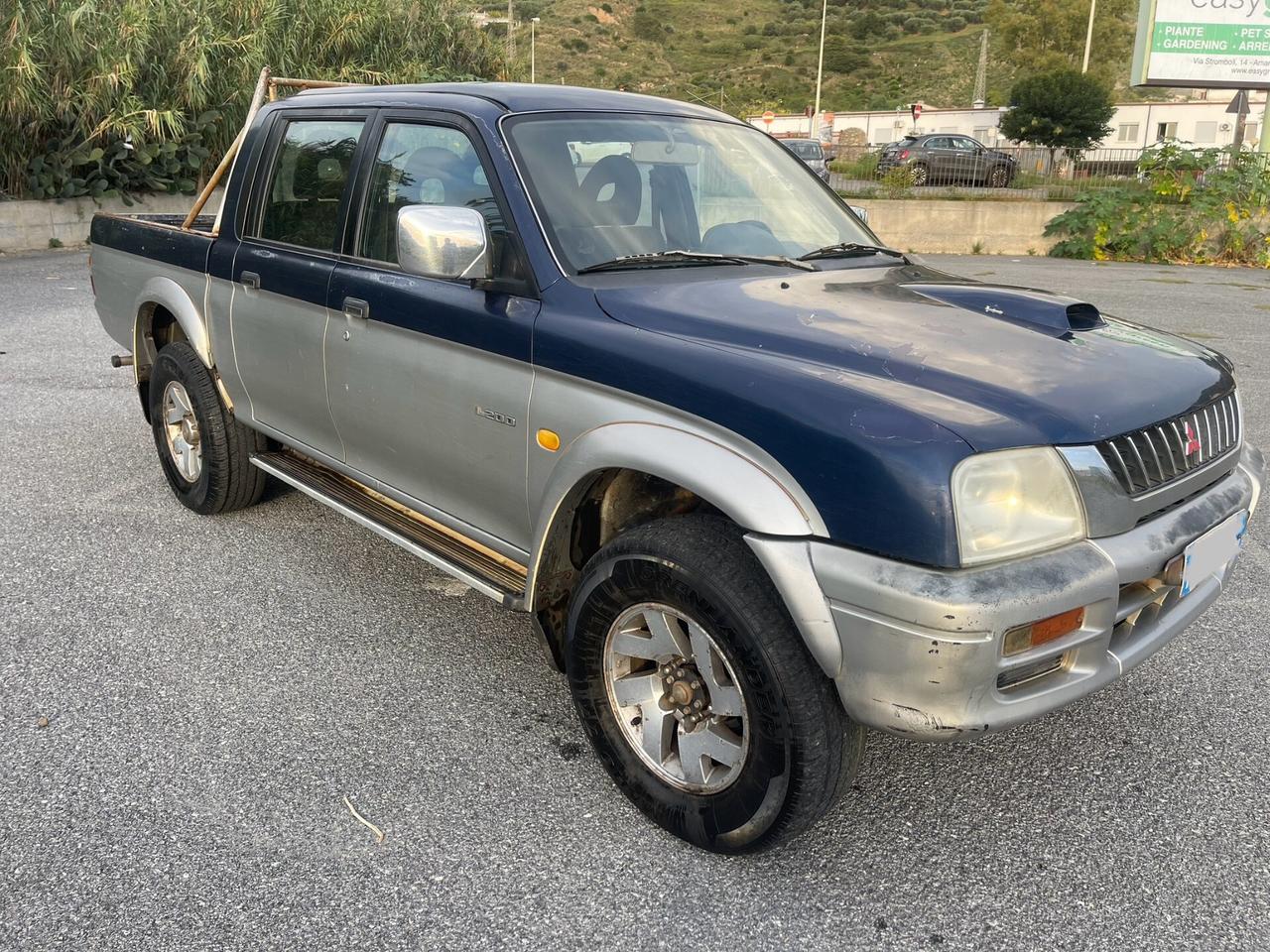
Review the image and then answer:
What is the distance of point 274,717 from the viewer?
3.27 m

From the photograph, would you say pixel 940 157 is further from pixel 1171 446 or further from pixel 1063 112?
pixel 1171 446

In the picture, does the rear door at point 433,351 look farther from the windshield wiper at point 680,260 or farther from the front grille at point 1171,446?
the front grille at point 1171,446

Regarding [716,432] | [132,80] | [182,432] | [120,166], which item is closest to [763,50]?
[120,166]

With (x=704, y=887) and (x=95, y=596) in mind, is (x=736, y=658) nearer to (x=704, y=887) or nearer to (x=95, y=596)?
(x=704, y=887)

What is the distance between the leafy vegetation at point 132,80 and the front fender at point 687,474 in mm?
13940

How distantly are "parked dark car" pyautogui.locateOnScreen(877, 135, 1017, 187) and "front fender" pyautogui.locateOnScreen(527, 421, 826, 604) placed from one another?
18316 mm

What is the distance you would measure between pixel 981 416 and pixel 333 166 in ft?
8.62

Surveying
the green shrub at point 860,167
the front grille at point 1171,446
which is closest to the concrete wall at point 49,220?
the green shrub at point 860,167

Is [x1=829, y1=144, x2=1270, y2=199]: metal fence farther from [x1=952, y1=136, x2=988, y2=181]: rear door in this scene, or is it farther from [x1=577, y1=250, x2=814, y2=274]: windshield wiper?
[x1=577, y1=250, x2=814, y2=274]: windshield wiper

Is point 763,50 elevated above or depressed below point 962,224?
above

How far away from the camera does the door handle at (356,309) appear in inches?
138

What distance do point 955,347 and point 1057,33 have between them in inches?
2175

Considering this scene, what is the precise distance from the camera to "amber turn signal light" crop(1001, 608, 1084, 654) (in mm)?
2188

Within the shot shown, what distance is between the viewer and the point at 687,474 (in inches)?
97.5
